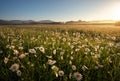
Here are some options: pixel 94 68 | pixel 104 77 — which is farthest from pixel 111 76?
pixel 94 68

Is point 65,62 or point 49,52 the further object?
point 49,52

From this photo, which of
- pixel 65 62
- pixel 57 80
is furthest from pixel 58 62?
pixel 57 80

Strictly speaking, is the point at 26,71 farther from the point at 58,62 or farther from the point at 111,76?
the point at 111,76

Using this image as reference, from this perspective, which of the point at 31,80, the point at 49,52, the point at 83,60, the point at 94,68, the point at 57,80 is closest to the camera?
the point at 31,80

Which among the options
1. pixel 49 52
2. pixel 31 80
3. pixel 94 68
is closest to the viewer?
pixel 31 80

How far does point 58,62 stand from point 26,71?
113cm

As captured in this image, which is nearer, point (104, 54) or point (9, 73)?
point (9, 73)

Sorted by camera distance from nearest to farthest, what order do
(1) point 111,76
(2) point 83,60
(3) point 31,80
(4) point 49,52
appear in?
(3) point 31,80, (1) point 111,76, (2) point 83,60, (4) point 49,52

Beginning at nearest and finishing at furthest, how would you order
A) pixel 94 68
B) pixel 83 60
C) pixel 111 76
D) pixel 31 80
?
pixel 31 80 → pixel 111 76 → pixel 94 68 → pixel 83 60

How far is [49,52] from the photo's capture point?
652 cm

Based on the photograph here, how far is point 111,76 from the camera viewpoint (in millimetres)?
4734

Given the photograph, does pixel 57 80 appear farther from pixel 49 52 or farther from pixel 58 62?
pixel 49 52

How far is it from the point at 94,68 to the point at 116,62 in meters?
0.96

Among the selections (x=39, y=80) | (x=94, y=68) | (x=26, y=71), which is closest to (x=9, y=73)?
(x=26, y=71)
